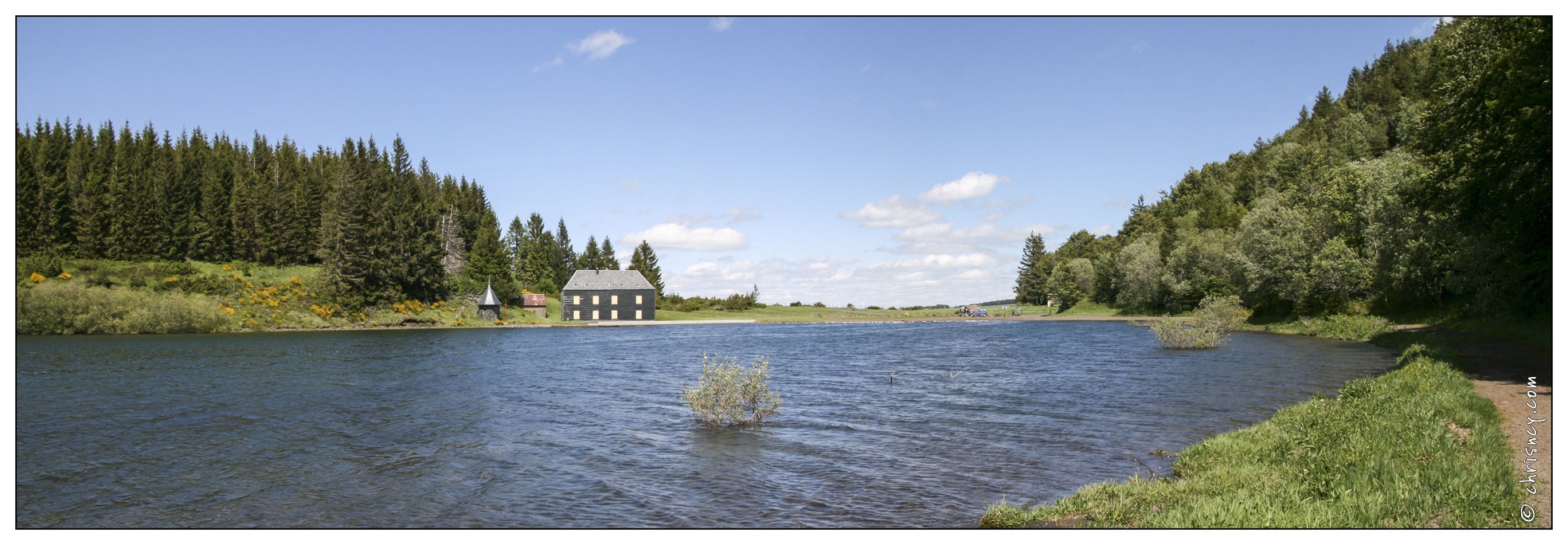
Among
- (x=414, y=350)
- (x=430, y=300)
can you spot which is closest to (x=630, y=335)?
(x=414, y=350)

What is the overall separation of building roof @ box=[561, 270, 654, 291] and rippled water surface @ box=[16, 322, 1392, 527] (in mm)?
61277

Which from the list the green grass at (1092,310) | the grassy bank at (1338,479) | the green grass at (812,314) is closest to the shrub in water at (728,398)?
the grassy bank at (1338,479)

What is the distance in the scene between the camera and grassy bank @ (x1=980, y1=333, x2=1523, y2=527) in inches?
339

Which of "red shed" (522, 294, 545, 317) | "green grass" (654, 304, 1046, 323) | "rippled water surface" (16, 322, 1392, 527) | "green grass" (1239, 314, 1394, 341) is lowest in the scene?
"rippled water surface" (16, 322, 1392, 527)

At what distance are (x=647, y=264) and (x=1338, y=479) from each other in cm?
13694

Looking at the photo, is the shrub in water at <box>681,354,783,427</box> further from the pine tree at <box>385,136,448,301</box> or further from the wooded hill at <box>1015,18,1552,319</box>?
the pine tree at <box>385,136,448,301</box>

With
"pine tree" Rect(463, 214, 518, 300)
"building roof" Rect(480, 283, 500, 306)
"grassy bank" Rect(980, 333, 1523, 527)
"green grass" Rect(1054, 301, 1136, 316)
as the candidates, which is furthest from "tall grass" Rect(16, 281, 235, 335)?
"green grass" Rect(1054, 301, 1136, 316)

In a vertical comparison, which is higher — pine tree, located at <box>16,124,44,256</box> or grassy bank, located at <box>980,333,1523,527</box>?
→ pine tree, located at <box>16,124,44,256</box>

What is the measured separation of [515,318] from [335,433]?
77.2 metres

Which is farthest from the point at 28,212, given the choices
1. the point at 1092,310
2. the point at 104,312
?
the point at 1092,310

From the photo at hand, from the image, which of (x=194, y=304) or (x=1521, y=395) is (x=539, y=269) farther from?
(x=1521, y=395)

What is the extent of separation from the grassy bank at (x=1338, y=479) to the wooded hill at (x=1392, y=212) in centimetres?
1135

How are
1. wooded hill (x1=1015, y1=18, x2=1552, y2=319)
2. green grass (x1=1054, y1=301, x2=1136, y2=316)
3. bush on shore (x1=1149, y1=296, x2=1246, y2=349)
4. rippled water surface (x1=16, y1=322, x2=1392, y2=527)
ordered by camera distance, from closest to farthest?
rippled water surface (x1=16, y1=322, x2=1392, y2=527)
wooded hill (x1=1015, y1=18, x2=1552, y2=319)
bush on shore (x1=1149, y1=296, x2=1246, y2=349)
green grass (x1=1054, y1=301, x2=1136, y2=316)

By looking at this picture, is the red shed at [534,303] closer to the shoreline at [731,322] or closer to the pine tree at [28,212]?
the shoreline at [731,322]
